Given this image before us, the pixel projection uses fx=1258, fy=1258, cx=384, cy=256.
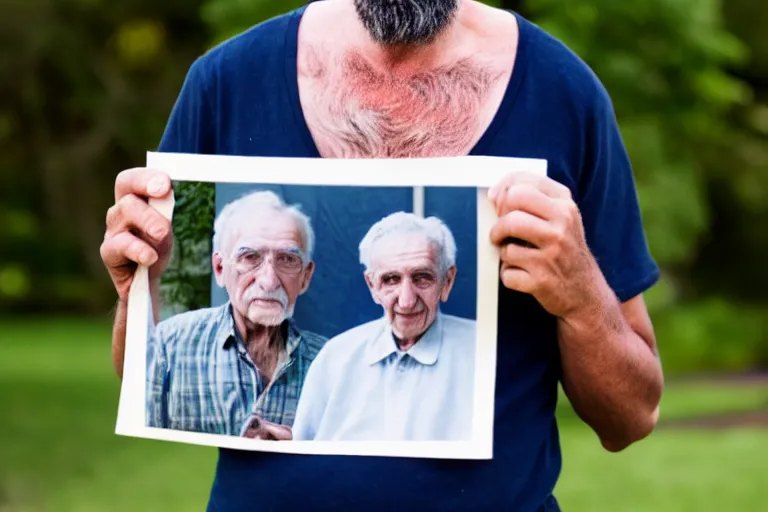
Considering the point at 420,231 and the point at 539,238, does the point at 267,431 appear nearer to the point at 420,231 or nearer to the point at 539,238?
the point at 420,231

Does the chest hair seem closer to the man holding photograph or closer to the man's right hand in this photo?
the man holding photograph

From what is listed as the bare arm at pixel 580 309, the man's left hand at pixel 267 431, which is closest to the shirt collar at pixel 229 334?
the man's left hand at pixel 267 431

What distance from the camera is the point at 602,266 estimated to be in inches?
74.0

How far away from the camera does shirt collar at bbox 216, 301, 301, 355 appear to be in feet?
5.82

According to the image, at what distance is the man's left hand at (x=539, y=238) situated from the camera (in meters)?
1.64

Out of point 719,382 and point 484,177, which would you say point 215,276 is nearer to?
point 484,177

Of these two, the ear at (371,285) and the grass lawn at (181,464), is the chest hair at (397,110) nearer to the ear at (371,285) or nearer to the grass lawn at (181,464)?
the ear at (371,285)

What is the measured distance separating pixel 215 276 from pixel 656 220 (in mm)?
9401

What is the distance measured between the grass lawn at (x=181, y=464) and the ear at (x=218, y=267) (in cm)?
665

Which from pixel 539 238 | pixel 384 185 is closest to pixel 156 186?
pixel 384 185

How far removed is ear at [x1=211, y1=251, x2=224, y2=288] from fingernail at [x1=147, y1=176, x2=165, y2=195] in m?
0.12

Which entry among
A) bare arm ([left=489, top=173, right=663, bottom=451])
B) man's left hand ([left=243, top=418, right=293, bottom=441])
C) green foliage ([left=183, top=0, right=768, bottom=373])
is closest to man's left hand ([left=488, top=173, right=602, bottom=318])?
bare arm ([left=489, top=173, right=663, bottom=451])

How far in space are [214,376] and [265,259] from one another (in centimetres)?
18

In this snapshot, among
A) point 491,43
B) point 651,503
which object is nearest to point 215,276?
point 491,43
